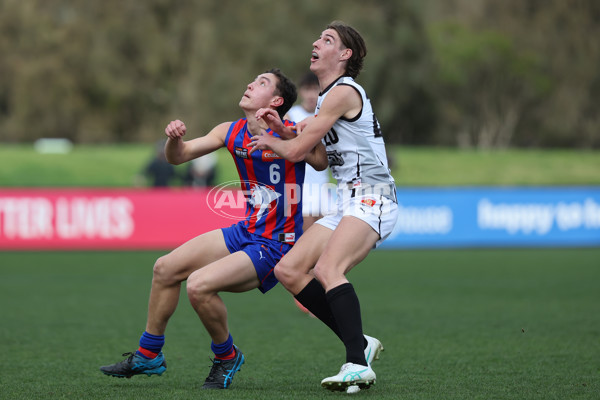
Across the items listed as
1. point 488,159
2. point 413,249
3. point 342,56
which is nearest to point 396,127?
point 488,159

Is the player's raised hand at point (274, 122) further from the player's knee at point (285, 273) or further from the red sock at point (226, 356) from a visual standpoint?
the red sock at point (226, 356)

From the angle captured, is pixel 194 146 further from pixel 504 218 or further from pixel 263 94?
pixel 504 218

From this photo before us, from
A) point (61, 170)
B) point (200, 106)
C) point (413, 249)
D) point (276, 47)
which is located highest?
point (276, 47)

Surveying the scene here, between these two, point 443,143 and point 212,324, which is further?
point 443,143

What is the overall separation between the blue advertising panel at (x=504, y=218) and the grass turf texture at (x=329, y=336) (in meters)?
3.86

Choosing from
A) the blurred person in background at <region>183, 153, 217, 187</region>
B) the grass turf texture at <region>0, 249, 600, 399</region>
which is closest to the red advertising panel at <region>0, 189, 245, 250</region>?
the grass turf texture at <region>0, 249, 600, 399</region>

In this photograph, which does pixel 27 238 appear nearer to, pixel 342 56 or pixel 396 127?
pixel 342 56

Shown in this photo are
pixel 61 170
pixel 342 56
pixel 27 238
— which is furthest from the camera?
pixel 61 170

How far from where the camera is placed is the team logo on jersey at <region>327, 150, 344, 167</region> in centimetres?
555

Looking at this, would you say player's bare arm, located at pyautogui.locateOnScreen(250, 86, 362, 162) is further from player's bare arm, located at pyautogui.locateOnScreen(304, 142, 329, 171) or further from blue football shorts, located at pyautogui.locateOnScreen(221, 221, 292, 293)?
blue football shorts, located at pyautogui.locateOnScreen(221, 221, 292, 293)

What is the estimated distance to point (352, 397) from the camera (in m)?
5.15

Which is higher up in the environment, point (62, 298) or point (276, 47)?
point (276, 47)

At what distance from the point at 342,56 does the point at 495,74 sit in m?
57.1

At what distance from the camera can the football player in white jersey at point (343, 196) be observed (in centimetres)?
533
